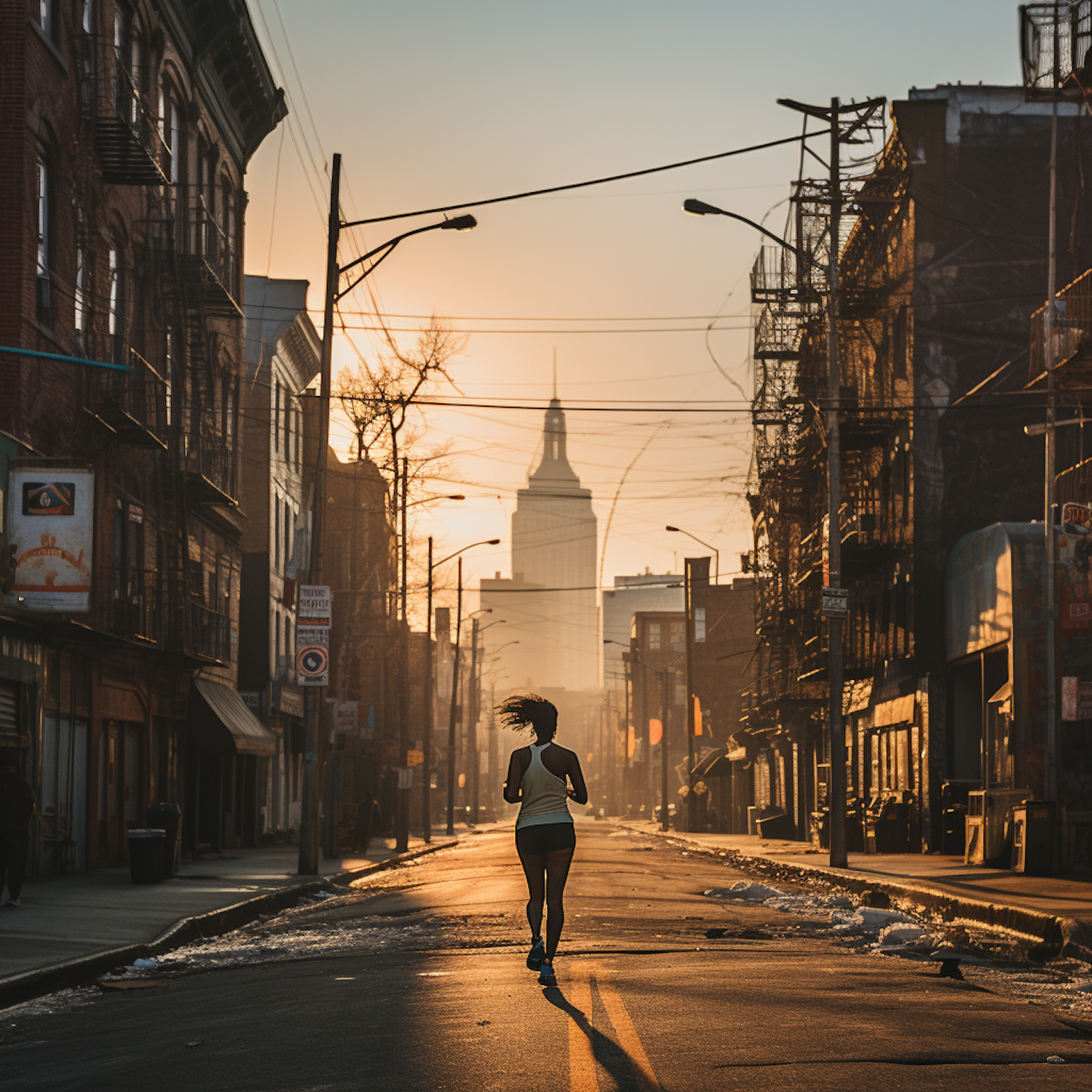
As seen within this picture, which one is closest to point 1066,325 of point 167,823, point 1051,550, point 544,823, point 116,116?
point 1051,550

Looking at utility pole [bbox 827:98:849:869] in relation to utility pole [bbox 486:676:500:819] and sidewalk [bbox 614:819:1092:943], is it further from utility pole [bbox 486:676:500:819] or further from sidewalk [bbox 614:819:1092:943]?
utility pole [bbox 486:676:500:819]

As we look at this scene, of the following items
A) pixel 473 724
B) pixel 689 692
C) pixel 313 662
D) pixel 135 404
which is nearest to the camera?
pixel 313 662

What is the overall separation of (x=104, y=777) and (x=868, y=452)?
21934 millimetres

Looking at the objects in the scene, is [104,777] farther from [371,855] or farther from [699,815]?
[699,815]

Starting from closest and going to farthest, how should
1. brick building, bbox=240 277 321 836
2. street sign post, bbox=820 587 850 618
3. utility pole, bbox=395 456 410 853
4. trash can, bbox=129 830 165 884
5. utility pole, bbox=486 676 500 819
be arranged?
trash can, bbox=129 830 165 884
street sign post, bbox=820 587 850 618
brick building, bbox=240 277 321 836
utility pole, bbox=395 456 410 853
utility pole, bbox=486 676 500 819

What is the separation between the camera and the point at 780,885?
25.6 metres

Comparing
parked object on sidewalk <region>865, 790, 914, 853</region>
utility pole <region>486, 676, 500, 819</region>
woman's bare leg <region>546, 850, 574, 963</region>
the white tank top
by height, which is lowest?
utility pole <region>486, 676, 500, 819</region>

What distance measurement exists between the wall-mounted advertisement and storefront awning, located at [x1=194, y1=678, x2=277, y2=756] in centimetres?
1325

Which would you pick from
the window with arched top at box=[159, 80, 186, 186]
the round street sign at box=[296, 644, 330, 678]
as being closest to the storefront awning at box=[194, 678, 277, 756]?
the round street sign at box=[296, 644, 330, 678]

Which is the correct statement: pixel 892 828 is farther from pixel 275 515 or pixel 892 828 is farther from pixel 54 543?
pixel 54 543

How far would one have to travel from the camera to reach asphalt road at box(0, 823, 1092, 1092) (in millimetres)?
7637

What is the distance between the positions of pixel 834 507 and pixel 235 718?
1464cm

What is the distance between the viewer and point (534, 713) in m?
11.6

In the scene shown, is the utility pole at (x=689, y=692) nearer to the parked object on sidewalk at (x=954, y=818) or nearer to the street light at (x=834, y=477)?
the parked object on sidewalk at (x=954, y=818)
